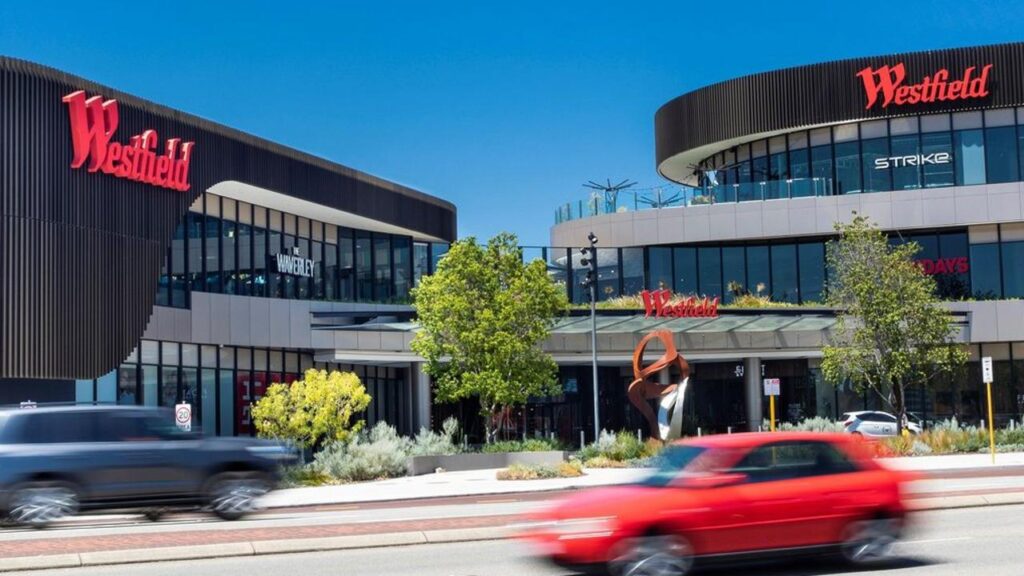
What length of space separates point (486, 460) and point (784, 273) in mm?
23995

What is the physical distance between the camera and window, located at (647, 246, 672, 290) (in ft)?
206

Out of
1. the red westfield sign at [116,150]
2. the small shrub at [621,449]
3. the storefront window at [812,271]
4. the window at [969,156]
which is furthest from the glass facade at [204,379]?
the window at [969,156]

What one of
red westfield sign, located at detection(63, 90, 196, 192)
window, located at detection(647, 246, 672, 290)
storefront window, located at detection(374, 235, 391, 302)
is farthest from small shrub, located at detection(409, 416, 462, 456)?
window, located at detection(647, 246, 672, 290)

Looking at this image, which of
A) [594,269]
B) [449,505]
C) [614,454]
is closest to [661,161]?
[594,269]

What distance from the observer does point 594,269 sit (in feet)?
147

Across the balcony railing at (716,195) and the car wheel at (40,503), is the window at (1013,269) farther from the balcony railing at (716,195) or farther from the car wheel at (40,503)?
the car wheel at (40,503)

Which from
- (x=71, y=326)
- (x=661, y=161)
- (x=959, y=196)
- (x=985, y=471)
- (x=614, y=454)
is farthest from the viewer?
(x=661, y=161)

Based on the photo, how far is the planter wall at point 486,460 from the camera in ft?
136

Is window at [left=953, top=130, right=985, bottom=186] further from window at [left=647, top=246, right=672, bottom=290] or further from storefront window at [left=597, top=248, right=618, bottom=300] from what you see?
storefront window at [left=597, top=248, right=618, bottom=300]

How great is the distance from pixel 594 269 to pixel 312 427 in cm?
1087

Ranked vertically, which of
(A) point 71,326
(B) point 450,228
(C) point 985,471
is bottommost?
(C) point 985,471

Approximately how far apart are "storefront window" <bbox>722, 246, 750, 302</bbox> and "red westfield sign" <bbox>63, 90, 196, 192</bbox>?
2867 cm

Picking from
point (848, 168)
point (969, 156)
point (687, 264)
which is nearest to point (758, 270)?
point (687, 264)

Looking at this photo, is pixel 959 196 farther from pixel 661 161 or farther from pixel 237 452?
pixel 237 452
